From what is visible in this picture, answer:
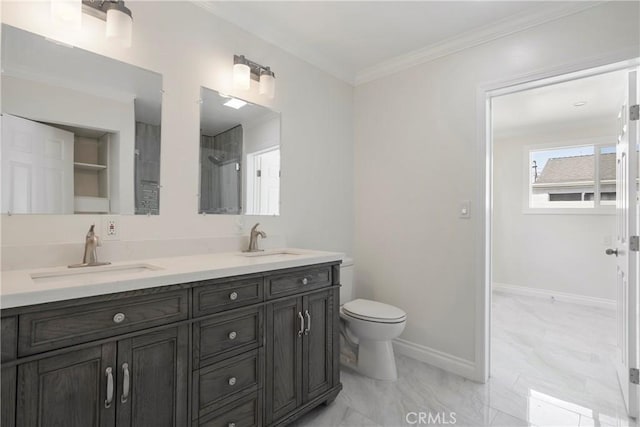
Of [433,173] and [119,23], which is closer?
[119,23]

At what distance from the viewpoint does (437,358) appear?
240 centimetres

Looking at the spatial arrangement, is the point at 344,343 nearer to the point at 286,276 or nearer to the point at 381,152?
the point at 286,276

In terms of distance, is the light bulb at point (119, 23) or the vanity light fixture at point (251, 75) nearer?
the light bulb at point (119, 23)

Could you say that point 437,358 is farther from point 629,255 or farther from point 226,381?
point 226,381

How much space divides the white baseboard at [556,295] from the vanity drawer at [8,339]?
17.4 ft

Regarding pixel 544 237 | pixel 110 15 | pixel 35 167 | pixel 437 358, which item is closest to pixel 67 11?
pixel 110 15

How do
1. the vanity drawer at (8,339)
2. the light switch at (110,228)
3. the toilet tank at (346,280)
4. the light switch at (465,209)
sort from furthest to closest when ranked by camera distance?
the toilet tank at (346,280)
the light switch at (465,209)
the light switch at (110,228)
the vanity drawer at (8,339)

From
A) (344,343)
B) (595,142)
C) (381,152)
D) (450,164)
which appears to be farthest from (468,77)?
(595,142)

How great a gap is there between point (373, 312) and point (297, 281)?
78 cm

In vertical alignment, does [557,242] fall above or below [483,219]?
below

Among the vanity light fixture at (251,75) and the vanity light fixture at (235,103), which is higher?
the vanity light fixture at (251,75)

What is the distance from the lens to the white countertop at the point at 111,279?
926 millimetres

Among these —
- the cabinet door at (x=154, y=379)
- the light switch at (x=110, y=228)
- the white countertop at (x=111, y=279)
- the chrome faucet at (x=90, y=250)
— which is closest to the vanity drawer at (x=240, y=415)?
the cabinet door at (x=154, y=379)

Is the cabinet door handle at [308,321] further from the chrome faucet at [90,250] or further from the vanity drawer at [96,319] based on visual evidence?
the chrome faucet at [90,250]
